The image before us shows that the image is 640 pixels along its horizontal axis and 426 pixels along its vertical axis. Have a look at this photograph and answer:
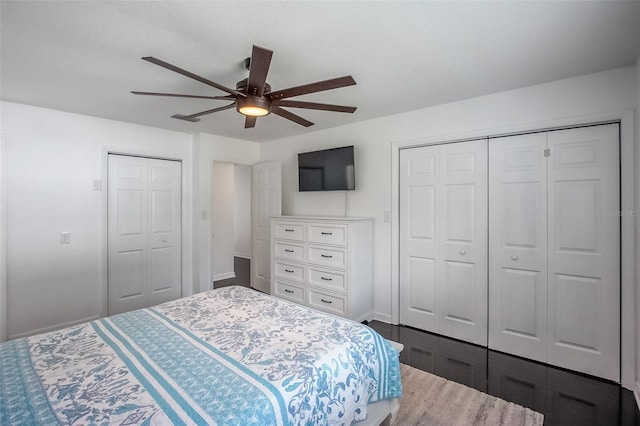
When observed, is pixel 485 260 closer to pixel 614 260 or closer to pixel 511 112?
pixel 614 260

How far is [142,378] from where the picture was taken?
3.96 feet

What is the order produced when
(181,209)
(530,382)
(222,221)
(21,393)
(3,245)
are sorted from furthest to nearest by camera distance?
(222,221) → (181,209) → (3,245) → (530,382) → (21,393)

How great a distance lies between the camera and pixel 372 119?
3.50m

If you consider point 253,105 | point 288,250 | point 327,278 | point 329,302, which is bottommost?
point 329,302

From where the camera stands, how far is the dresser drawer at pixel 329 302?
3.24 metres

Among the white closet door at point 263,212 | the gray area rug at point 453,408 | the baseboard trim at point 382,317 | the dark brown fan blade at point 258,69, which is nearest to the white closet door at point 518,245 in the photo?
the gray area rug at point 453,408

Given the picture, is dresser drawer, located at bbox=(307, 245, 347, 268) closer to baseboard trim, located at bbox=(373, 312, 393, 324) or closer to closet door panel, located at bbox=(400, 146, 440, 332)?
closet door panel, located at bbox=(400, 146, 440, 332)

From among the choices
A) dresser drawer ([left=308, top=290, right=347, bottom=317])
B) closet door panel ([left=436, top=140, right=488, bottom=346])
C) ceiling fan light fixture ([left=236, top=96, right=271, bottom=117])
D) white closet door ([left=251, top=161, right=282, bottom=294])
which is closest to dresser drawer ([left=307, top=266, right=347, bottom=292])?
dresser drawer ([left=308, top=290, right=347, bottom=317])

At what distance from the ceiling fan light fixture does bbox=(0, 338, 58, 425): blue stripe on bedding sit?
5.57 feet

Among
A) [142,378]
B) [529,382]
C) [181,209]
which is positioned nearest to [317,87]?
[142,378]

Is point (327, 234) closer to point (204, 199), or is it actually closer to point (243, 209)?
point (204, 199)

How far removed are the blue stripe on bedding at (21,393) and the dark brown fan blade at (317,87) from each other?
1789mm

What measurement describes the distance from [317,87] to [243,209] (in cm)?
573

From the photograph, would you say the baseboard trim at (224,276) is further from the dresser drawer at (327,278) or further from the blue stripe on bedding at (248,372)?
the blue stripe on bedding at (248,372)
